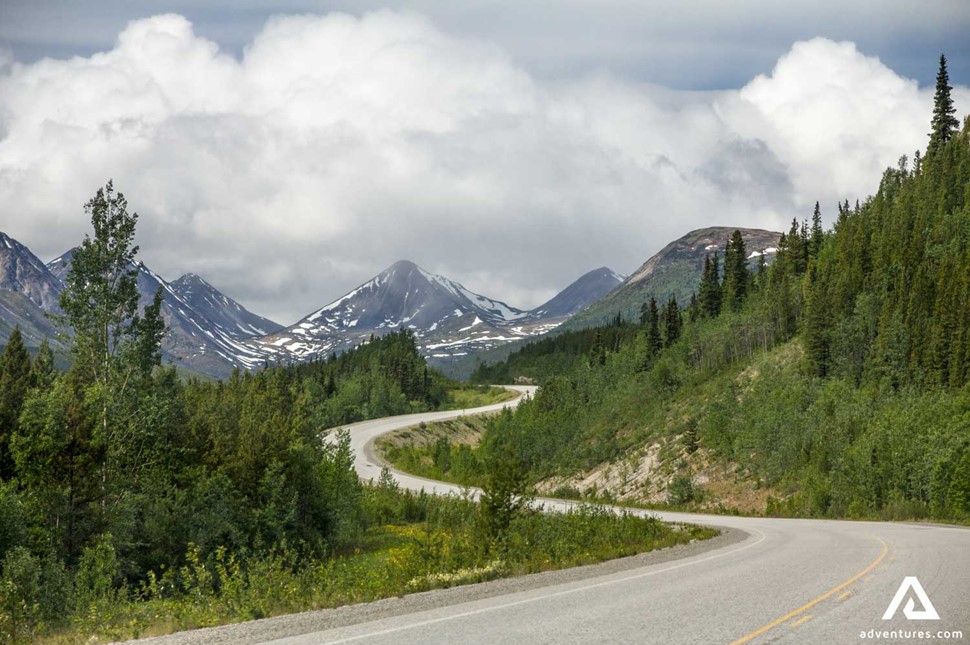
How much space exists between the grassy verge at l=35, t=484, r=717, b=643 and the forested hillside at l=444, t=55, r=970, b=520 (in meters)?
17.6

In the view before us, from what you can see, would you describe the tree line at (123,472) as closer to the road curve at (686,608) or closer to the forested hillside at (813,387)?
the road curve at (686,608)

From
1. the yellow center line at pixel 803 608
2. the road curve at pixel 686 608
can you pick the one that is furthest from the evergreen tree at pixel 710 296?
the yellow center line at pixel 803 608

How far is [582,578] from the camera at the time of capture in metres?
16.4

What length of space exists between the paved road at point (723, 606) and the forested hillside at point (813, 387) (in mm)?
21683

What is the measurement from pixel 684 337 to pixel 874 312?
88.4 feet

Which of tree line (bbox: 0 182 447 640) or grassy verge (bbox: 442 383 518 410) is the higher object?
grassy verge (bbox: 442 383 518 410)

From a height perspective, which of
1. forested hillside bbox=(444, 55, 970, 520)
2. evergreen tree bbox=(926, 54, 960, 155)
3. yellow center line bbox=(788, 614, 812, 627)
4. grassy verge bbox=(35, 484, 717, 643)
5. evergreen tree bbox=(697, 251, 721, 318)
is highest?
evergreen tree bbox=(926, 54, 960, 155)

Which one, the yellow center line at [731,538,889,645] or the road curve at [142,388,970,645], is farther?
the road curve at [142,388,970,645]

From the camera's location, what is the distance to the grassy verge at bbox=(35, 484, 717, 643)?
13117 mm

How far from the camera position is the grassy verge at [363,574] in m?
13.1

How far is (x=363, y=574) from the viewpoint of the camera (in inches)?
690

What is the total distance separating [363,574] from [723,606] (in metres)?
8.71

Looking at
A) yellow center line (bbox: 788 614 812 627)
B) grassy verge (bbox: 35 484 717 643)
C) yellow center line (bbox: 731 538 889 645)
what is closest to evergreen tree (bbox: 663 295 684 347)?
grassy verge (bbox: 35 484 717 643)

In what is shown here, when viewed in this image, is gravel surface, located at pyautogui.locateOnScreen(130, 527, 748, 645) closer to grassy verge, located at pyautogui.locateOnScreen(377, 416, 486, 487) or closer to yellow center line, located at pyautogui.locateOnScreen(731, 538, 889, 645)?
yellow center line, located at pyautogui.locateOnScreen(731, 538, 889, 645)
